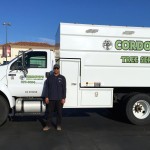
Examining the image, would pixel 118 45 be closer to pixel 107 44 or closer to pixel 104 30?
pixel 107 44

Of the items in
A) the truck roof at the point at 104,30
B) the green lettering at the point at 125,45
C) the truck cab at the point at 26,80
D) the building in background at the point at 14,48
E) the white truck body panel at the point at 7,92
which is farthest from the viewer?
the building in background at the point at 14,48

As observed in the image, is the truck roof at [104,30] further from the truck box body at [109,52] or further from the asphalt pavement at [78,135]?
the asphalt pavement at [78,135]

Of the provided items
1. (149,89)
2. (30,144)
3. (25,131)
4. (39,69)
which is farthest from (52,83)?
(149,89)

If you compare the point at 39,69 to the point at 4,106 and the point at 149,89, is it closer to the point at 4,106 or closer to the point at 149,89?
the point at 4,106

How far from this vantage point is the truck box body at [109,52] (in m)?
10.4

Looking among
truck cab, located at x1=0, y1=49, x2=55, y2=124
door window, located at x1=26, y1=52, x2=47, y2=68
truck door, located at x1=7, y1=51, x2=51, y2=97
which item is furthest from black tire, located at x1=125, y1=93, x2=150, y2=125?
door window, located at x1=26, y1=52, x2=47, y2=68

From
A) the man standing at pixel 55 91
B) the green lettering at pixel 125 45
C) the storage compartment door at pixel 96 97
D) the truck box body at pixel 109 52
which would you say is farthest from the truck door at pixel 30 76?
the green lettering at pixel 125 45

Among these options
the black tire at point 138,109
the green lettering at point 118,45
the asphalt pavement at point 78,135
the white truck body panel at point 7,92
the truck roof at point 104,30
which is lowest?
the asphalt pavement at point 78,135

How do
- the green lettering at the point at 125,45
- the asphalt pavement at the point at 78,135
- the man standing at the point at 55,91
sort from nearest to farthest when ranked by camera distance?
the asphalt pavement at the point at 78,135
the man standing at the point at 55,91
the green lettering at the point at 125,45

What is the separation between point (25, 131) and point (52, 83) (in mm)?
1573

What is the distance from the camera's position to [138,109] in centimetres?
1097

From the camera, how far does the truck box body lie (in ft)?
34.3

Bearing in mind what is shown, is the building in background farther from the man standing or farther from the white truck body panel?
the man standing

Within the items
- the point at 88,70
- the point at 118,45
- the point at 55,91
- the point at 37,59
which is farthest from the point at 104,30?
the point at 55,91
